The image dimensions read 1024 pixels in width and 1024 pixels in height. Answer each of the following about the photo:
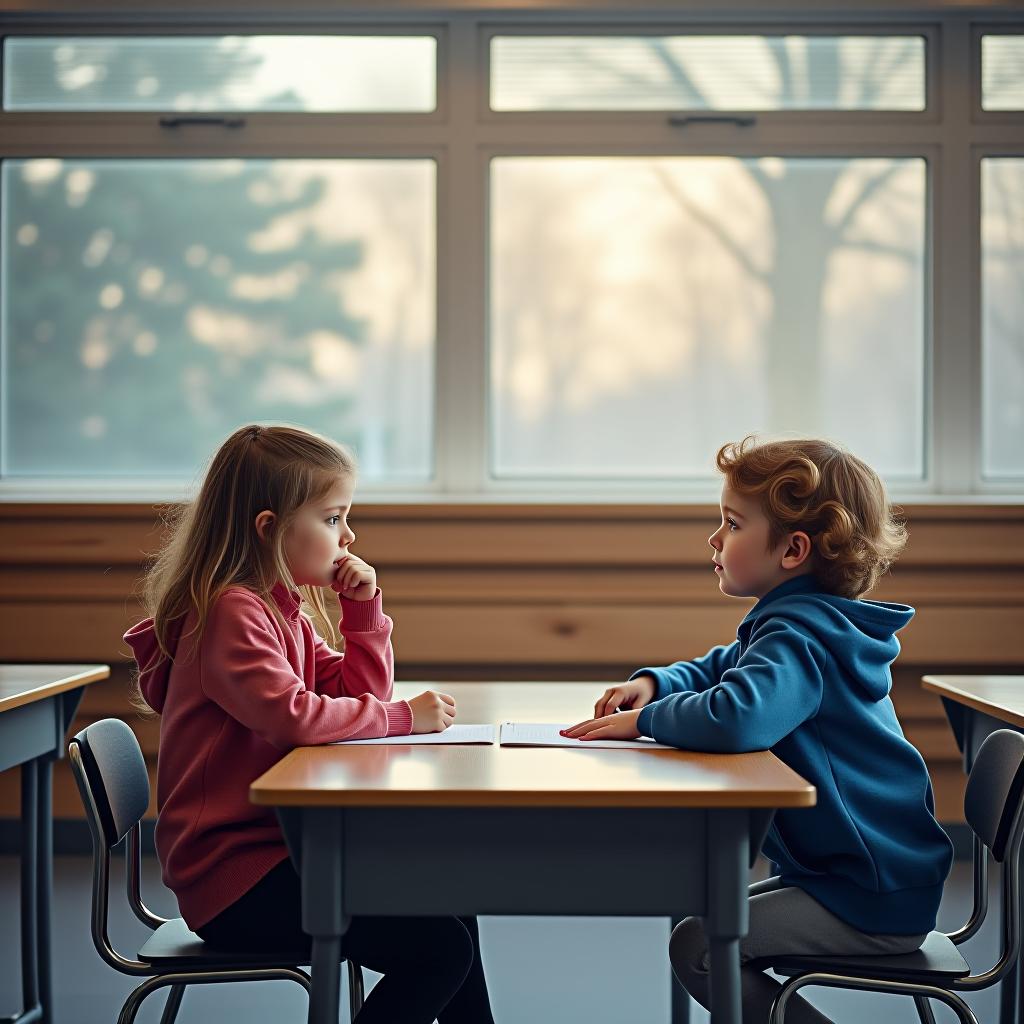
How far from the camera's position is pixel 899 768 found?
1.52 meters

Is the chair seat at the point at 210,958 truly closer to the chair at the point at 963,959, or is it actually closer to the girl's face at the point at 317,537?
the girl's face at the point at 317,537

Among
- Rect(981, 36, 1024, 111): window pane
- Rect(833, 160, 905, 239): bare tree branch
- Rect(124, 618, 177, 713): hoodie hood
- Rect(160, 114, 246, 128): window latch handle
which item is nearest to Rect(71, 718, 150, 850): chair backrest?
Rect(124, 618, 177, 713): hoodie hood

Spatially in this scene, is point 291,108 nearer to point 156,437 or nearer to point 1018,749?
point 156,437

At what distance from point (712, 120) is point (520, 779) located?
2.95m

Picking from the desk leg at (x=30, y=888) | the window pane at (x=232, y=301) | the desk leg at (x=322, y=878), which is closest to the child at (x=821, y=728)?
the desk leg at (x=322, y=878)

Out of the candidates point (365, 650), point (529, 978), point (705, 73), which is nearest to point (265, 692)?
point (365, 650)

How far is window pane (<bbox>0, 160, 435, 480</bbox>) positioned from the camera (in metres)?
3.79

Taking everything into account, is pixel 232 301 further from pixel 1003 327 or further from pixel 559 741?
pixel 559 741

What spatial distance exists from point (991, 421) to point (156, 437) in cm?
275

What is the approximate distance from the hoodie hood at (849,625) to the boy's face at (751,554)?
3cm

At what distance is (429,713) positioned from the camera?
5.19ft

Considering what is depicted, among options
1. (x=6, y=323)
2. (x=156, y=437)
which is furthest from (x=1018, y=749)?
(x=6, y=323)

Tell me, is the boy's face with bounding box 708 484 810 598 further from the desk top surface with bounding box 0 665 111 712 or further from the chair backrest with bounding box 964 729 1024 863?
the desk top surface with bounding box 0 665 111 712

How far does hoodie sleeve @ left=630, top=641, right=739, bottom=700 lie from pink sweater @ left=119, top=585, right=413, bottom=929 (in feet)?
1.36
